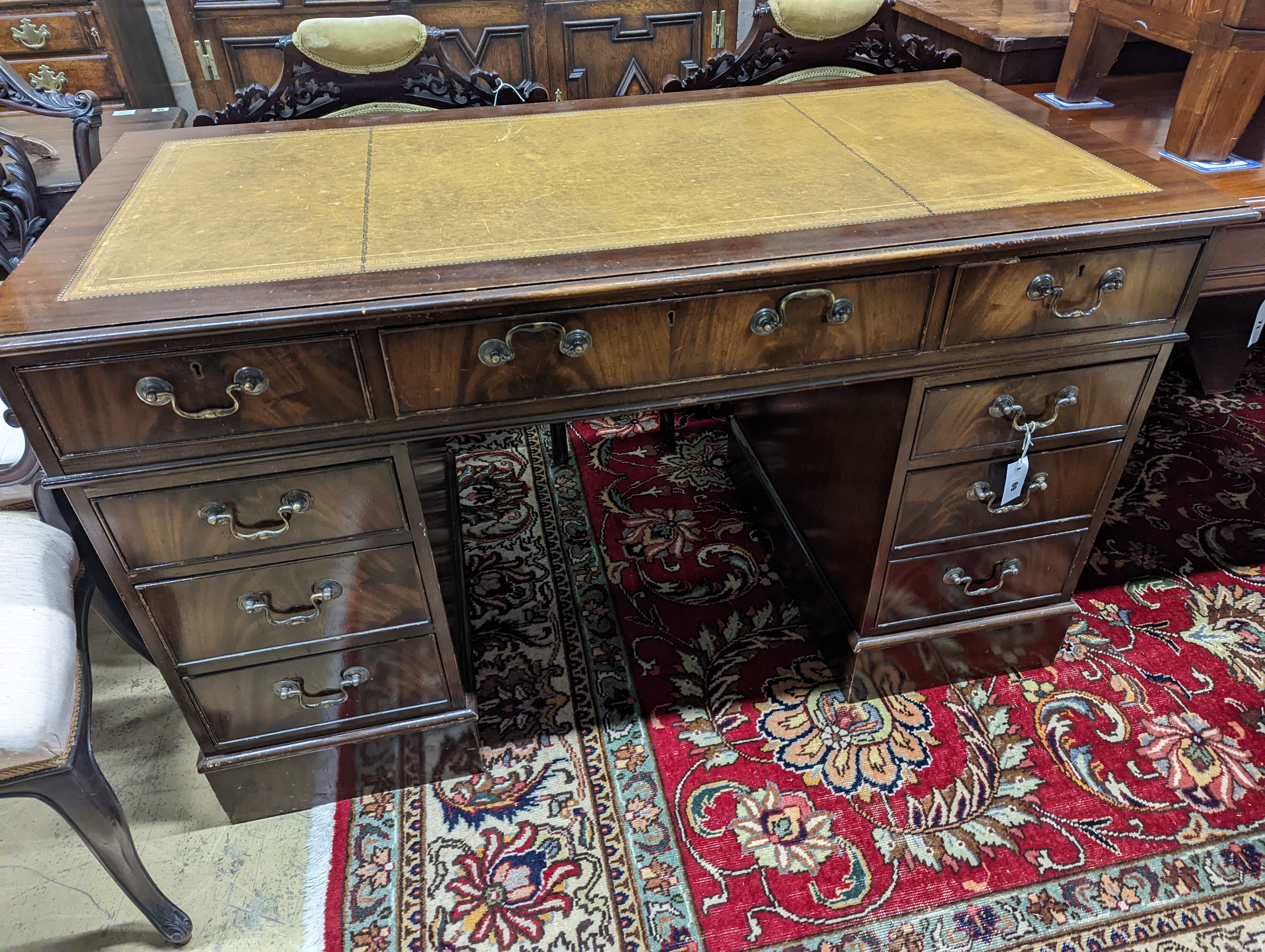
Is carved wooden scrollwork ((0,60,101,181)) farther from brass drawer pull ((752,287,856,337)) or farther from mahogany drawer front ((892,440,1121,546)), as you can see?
mahogany drawer front ((892,440,1121,546))

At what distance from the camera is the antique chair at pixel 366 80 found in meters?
1.62

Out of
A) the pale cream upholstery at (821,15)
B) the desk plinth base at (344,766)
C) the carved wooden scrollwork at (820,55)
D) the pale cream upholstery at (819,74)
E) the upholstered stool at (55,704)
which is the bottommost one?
the desk plinth base at (344,766)

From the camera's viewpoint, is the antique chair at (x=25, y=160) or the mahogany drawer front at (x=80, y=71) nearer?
the antique chair at (x=25, y=160)

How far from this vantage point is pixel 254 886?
1.31 m

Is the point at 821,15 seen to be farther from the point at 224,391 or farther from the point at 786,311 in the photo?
the point at 224,391

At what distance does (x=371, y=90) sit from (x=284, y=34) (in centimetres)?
Result: 135

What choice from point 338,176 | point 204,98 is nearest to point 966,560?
point 338,176

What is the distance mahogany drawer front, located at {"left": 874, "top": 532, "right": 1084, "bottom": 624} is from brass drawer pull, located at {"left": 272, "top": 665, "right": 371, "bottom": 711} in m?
0.85

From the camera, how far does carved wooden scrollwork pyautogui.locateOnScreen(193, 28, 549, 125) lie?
63.2 inches

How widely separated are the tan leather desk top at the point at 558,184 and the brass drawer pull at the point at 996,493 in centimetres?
42

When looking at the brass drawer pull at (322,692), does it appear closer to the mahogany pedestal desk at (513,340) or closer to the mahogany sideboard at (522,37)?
the mahogany pedestal desk at (513,340)

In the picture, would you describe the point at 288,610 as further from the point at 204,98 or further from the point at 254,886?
the point at 204,98

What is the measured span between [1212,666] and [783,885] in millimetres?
963

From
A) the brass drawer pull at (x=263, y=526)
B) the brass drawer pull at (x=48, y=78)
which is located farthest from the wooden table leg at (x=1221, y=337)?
the brass drawer pull at (x=48, y=78)
